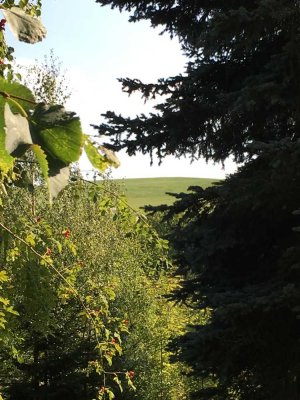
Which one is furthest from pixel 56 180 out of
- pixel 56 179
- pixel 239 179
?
pixel 239 179

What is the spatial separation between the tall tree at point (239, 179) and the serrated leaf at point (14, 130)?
4.01m

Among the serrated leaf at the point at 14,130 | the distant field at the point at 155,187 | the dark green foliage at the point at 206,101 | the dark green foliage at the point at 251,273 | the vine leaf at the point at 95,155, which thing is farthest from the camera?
the distant field at the point at 155,187

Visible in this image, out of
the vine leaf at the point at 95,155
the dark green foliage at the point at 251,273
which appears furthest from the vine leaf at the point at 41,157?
the dark green foliage at the point at 251,273

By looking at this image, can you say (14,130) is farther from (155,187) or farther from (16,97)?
(155,187)

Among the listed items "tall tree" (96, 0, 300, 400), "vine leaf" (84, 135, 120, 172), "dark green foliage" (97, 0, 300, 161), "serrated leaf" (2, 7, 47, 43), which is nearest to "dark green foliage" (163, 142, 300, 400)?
"tall tree" (96, 0, 300, 400)

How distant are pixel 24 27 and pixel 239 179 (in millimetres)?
4663

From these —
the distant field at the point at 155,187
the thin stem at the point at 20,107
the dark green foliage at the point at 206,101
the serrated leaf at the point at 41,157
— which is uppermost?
the dark green foliage at the point at 206,101

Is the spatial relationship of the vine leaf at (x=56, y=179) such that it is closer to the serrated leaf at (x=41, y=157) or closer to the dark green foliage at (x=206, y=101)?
the serrated leaf at (x=41, y=157)

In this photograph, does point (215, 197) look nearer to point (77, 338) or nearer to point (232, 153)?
point (232, 153)

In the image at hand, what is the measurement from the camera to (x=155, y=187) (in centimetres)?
6956

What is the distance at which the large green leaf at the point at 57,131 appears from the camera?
553mm

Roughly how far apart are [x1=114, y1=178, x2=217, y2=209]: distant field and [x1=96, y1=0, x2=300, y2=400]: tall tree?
49.2 metres

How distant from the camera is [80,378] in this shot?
1040 centimetres

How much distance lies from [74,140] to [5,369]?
9949mm
